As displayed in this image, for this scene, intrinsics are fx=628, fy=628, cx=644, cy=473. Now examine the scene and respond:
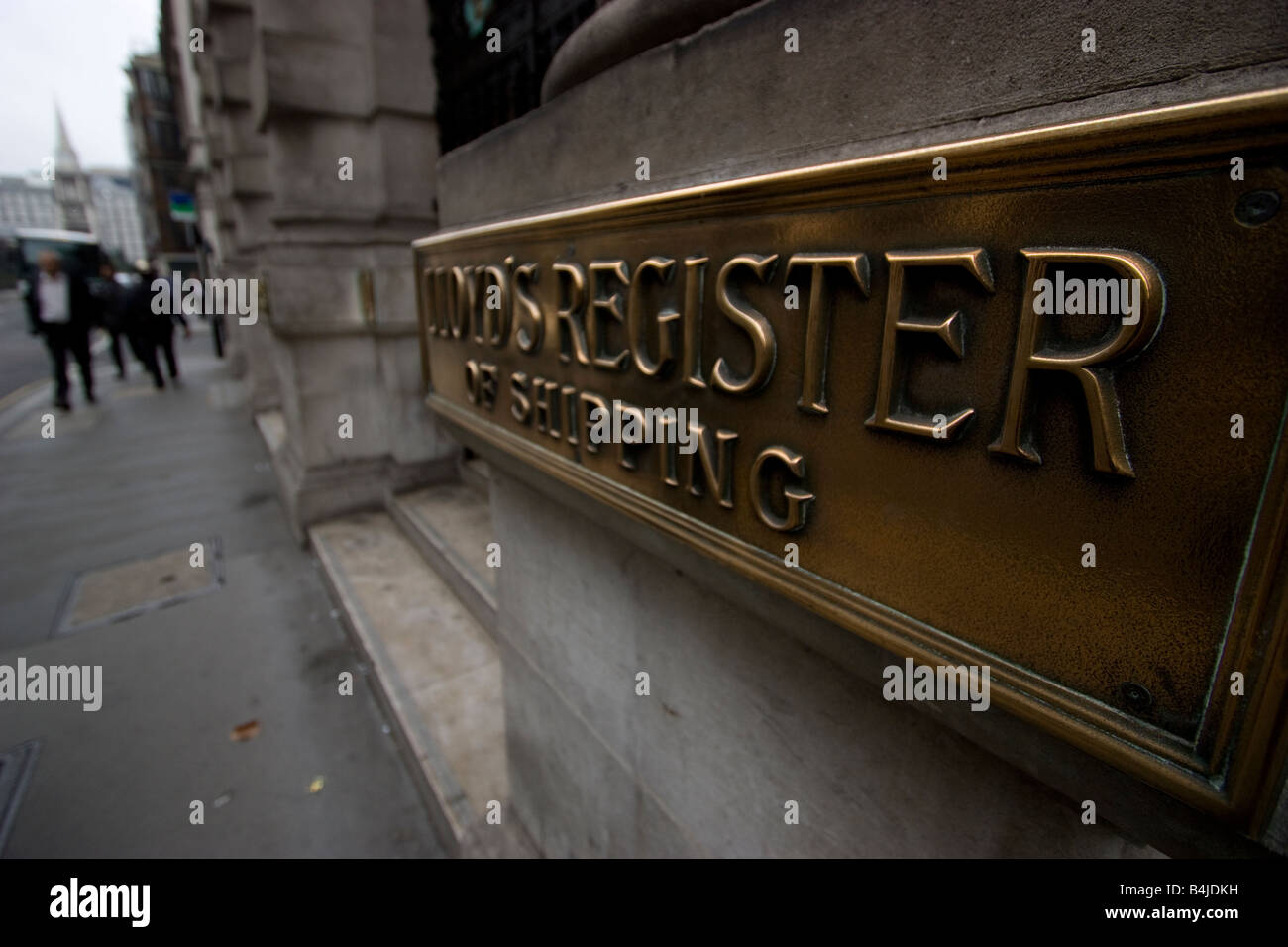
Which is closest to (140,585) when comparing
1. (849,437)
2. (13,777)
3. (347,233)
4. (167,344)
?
(13,777)

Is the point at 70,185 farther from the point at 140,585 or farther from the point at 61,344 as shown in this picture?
the point at 140,585

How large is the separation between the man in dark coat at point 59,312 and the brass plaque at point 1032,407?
1320 cm

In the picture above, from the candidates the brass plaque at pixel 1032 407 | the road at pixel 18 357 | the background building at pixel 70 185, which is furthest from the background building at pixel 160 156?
the brass plaque at pixel 1032 407

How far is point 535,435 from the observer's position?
166 centimetres

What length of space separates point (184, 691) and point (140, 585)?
5.40ft

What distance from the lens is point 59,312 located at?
33.3 feet

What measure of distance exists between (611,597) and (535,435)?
1.53 feet

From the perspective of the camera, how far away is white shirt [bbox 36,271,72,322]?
394 inches

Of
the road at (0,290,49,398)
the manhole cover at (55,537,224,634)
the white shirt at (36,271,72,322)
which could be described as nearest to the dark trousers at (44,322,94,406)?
the white shirt at (36,271,72,322)

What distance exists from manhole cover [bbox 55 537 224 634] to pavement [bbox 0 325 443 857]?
2cm

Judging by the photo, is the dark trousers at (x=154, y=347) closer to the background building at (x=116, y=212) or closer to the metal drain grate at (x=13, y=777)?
the metal drain grate at (x=13, y=777)
